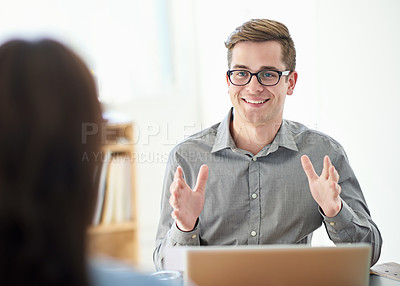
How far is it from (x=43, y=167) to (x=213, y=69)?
3004 millimetres

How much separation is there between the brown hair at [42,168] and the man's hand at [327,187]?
1.07 metres

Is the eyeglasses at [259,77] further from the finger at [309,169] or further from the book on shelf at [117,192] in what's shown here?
the book on shelf at [117,192]

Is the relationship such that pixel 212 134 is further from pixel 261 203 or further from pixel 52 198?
pixel 52 198

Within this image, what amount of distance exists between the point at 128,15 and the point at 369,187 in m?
2.09

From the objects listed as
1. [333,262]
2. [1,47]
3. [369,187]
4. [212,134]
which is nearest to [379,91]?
[369,187]

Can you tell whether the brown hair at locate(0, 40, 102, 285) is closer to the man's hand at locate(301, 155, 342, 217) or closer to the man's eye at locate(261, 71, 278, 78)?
the man's hand at locate(301, 155, 342, 217)

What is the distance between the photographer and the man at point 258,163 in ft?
5.80

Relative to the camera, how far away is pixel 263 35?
6.07 feet

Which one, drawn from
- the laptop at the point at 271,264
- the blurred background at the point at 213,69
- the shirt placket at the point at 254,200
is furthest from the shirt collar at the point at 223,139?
the laptop at the point at 271,264

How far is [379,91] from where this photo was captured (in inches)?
85.0

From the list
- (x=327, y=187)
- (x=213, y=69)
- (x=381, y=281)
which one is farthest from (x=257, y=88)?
(x=213, y=69)

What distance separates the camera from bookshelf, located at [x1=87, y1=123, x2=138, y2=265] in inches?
114

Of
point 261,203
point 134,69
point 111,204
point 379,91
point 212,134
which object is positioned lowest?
point 111,204

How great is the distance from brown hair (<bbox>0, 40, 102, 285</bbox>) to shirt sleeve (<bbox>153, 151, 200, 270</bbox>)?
39.8 inches
